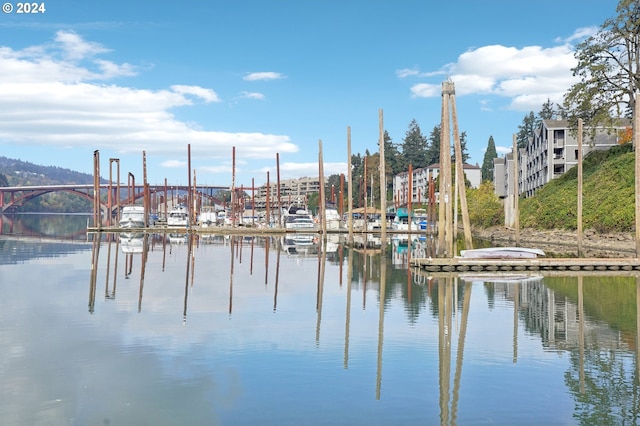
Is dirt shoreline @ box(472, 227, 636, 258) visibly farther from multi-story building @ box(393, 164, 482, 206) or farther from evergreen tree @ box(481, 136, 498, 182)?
evergreen tree @ box(481, 136, 498, 182)

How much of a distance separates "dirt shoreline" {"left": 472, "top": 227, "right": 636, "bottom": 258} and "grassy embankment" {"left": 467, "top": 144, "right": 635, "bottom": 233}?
0.64 metres

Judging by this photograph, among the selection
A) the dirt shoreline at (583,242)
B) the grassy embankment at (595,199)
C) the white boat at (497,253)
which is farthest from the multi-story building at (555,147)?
the white boat at (497,253)

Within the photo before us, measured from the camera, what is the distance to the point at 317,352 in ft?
47.4

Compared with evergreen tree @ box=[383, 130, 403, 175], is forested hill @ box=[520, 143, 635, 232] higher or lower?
lower

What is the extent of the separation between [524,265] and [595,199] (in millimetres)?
25070

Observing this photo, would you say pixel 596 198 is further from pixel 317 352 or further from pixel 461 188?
pixel 317 352

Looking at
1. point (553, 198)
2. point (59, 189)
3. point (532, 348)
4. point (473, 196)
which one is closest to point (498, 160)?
point (473, 196)

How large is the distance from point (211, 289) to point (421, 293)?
7650mm

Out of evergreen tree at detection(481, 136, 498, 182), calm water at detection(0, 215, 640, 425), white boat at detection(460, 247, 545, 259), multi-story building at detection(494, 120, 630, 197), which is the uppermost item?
evergreen tree at detection(481, 136, 498, 182)

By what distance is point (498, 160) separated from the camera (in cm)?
12925

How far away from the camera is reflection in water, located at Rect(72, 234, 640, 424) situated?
36.1 feet

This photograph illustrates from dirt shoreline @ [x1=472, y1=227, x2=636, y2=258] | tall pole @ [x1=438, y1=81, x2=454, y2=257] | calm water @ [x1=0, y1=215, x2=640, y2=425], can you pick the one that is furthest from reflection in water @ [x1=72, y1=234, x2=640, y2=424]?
dirt shoreline @ [x1=472, y1=227, x2=636, y2=258]

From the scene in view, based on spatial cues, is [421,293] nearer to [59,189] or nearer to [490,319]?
[490,319]

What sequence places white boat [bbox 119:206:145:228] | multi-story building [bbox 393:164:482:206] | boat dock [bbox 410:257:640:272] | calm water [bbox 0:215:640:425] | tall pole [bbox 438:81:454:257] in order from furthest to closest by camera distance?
multi-story building [bbox 393:164:482:206]
white boat [bbox 119:206:145:228]
tall pole [bbox 438:81:454:257]
boat dock [bbox 410:257:640:272]
calm water [bbox 0:215:640:425]
